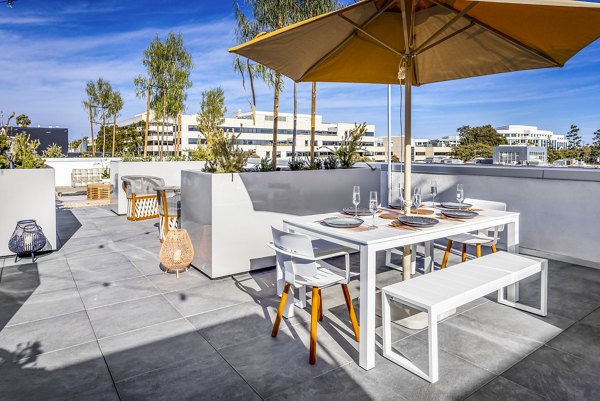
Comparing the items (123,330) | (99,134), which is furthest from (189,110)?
(99,134)

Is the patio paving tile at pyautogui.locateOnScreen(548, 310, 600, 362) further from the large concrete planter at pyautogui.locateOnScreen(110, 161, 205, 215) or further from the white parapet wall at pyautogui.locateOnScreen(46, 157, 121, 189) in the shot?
the white parapet wall at pyautogui.locateOnScreen(46, 157, 121, 189)

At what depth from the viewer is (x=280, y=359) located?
7.80 ft

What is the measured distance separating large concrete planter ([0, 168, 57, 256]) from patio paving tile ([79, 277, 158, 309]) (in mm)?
1672

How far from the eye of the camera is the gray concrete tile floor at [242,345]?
208cm

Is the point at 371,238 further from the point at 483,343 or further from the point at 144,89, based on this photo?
the point at 144,89

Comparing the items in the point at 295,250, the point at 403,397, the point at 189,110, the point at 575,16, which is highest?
the point at 189,110

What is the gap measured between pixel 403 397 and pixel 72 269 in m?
3.73

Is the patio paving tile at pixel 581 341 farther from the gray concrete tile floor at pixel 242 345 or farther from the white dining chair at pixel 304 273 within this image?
the white dining chair at pixel 304 273

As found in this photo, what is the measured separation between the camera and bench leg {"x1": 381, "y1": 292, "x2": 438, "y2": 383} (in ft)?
6.97

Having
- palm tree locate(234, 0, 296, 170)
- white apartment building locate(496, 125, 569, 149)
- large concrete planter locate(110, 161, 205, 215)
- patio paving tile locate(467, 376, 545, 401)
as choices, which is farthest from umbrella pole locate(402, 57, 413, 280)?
white apartment building locate(496, 125, 569, 149)

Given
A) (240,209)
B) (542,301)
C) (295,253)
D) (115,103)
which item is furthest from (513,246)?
(115,103)

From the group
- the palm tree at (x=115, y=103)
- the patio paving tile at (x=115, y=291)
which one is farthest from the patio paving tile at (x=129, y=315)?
the palm tree at (x=115, y=103)

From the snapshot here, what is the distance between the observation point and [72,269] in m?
4.23

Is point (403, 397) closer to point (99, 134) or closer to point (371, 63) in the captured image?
point (371, 63)
